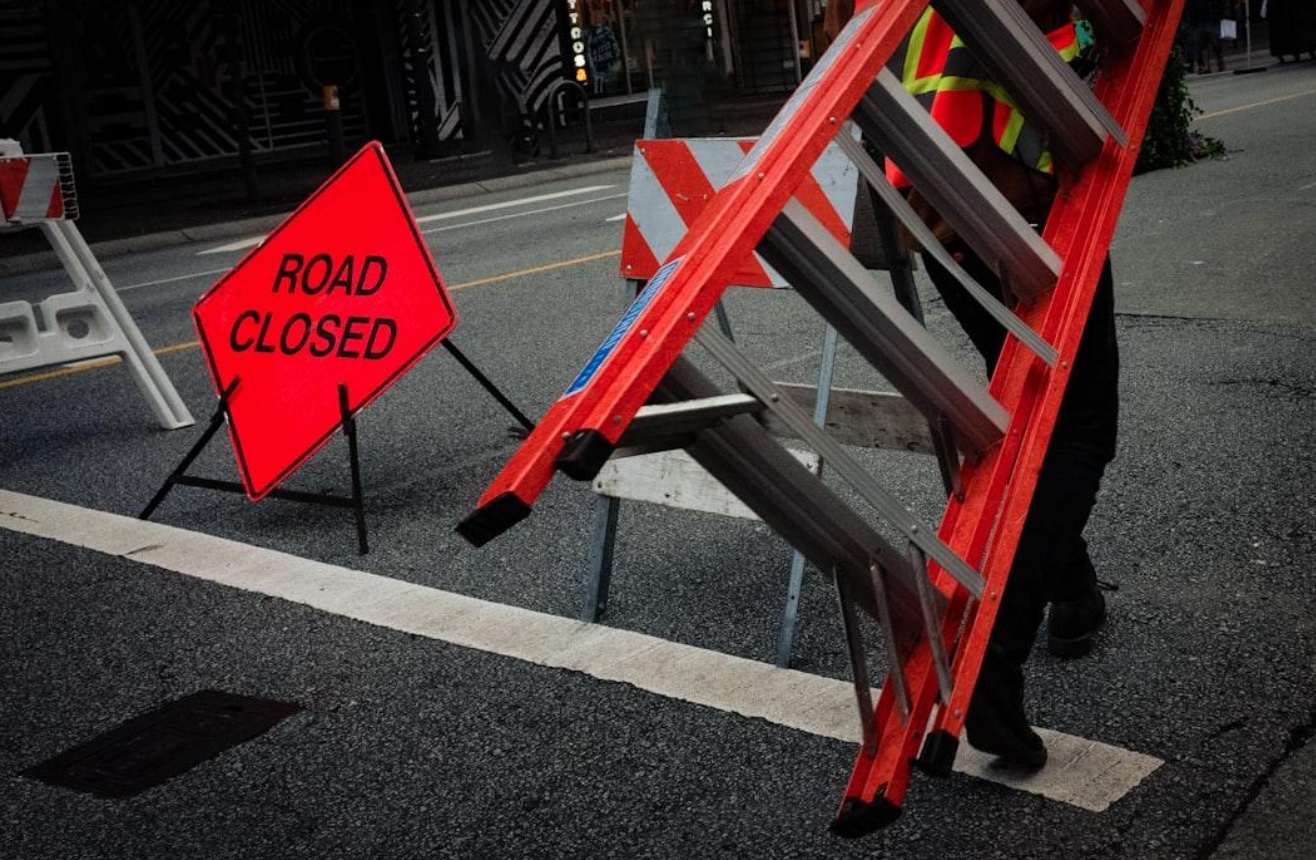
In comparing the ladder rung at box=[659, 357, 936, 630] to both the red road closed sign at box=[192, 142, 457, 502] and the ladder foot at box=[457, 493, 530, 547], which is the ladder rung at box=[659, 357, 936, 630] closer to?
the ladder foot at box=[457, 493, 530, 547]

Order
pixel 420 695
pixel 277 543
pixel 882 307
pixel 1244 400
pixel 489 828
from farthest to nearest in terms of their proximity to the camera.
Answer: pixel 1244 400, pixel 277 543, pixel 420 695, pixel 489 828, pixel 882 307

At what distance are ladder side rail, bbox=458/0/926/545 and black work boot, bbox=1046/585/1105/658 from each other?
1659 mm

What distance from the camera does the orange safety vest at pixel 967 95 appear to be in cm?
301

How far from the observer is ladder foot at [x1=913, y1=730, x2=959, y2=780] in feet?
8.41

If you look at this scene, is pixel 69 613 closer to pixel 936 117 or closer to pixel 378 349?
pixel 378 349

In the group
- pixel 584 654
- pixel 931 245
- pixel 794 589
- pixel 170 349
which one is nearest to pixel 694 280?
pixel 931 245

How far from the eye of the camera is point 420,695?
398 cm

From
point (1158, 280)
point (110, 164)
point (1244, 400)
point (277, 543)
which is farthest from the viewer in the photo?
point (110, 164)

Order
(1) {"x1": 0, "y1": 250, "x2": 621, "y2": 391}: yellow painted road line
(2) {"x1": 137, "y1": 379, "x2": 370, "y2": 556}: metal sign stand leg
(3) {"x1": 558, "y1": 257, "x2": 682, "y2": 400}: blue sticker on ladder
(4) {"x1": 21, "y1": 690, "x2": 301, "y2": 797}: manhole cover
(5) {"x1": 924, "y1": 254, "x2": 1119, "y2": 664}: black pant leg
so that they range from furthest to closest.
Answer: (1) {"x1": 0, "y1": 250, "x2": 621, "y2": 391}: yellow painted road line → (2) {"x1": 137, "y1": 379, "x2": 370, "y2": 556}: metal sign stand leg → (4) {"x1": 21, "y1": 690, "x2": 301, "y2": 797}: manhole cover → (5) {"x1": 924, "y1": 254, "x2": 1119, "y2": 664}: black pant leg → (3) {"x1": 558, "y1": 257, "x2": 682, "y2": 400}: blue sticker on ladder

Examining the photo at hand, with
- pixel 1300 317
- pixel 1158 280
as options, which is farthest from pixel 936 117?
pixel 1158 280

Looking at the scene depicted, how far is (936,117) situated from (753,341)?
16.8ft

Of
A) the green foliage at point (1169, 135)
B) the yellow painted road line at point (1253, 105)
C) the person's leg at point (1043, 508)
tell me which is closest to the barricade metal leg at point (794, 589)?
the person's leg at point (1043, 508)

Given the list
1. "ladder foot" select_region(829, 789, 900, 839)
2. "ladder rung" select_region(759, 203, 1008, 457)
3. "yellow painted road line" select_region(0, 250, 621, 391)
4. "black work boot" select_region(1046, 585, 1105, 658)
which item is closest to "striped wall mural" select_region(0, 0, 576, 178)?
"yellow painted road line" select_region(0, 250, 621, 391)

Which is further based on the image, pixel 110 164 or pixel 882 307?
pixel 110 164
